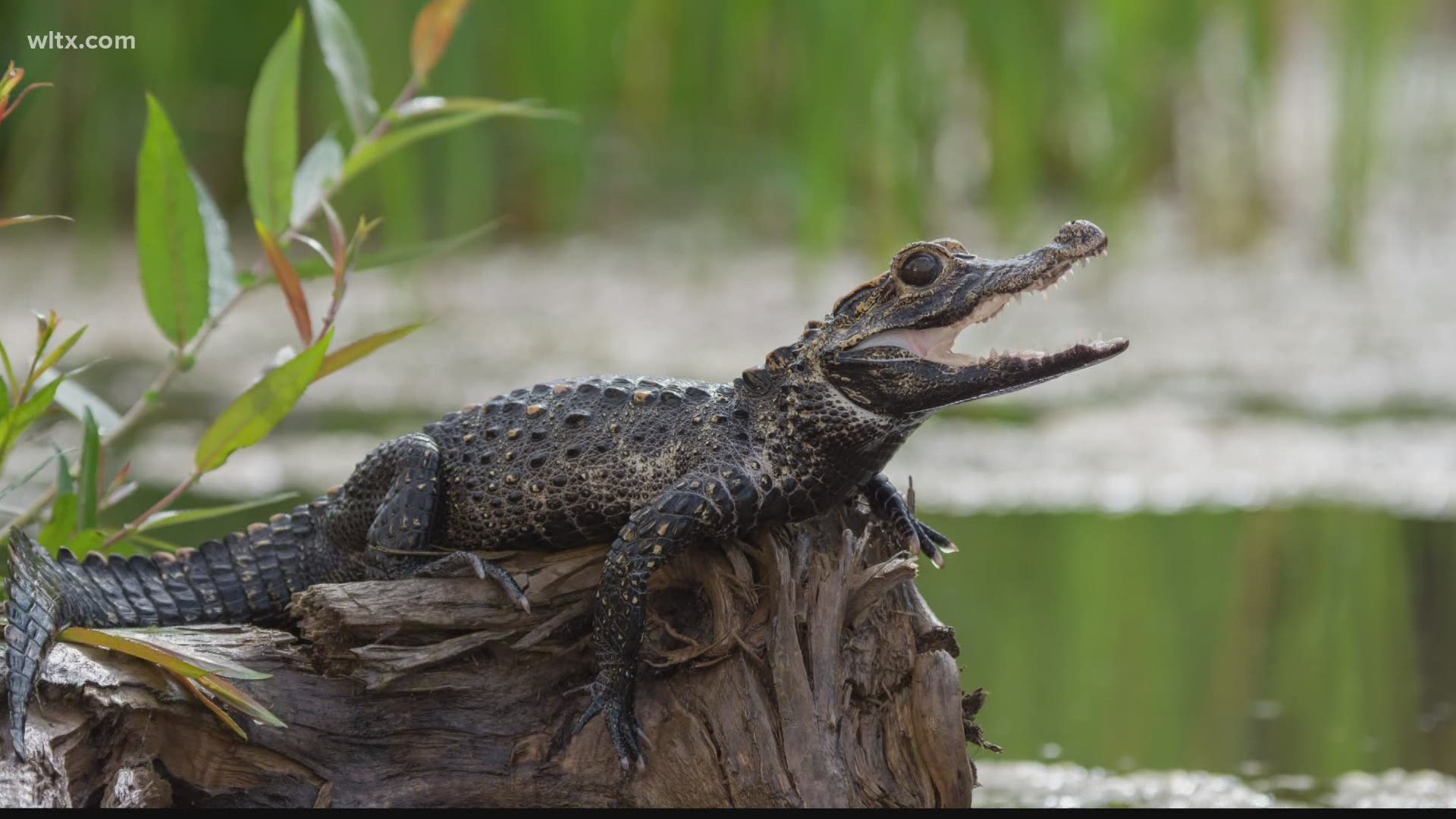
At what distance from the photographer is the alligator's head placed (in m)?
1.93

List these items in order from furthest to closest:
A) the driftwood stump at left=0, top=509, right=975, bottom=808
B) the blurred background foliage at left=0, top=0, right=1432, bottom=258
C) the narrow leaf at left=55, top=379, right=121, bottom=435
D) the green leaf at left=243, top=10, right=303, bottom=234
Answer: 1. the blurred background foliage at left=0, top=0, right=1432, bottom=258
2. the green leaf at left=243, top=10, right=303, bottom=234
3. the narrow leaf at left=55, top=379, right=121, bottom=435
4. the driftwood stump at left=0, top=509, right=975, bottom=808

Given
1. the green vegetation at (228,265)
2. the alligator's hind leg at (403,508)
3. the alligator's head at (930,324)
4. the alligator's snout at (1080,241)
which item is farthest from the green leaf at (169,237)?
the alligator's snout at (1080,241)

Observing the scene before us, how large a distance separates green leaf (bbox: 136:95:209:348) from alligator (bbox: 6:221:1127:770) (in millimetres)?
315

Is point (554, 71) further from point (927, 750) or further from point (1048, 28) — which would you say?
point (927, 750)

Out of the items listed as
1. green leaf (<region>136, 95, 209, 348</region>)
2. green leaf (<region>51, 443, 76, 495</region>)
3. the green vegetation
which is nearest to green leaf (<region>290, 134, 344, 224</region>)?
the green vegetation

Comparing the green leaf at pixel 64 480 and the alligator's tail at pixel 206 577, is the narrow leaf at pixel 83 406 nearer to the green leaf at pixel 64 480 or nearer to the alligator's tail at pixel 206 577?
the green leaf at pixel 64 480

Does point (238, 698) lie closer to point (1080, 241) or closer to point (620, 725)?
point (620, 725)

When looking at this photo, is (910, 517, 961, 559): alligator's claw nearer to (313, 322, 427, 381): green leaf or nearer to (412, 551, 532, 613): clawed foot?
(412, 551, 532, 613): clawed foot

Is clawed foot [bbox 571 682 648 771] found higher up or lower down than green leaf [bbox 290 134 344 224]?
lower down

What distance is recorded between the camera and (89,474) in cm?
214

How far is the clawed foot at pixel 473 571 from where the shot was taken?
6.35ft

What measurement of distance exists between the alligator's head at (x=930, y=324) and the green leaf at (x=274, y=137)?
2.73 feet

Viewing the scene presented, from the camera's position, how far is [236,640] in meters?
1.94

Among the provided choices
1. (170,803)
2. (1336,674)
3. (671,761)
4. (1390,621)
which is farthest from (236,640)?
(1390,621)
